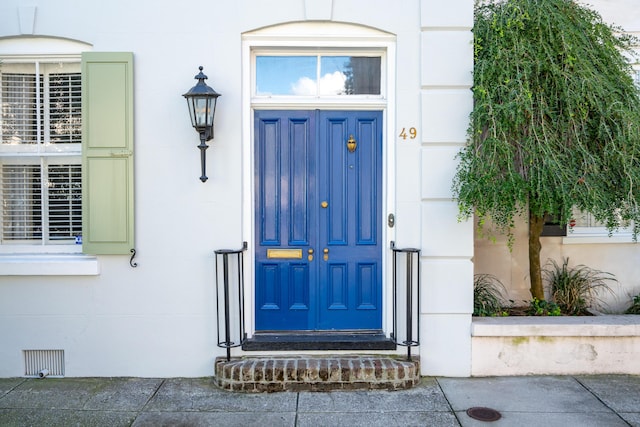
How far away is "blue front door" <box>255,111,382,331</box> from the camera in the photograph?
18.6ft

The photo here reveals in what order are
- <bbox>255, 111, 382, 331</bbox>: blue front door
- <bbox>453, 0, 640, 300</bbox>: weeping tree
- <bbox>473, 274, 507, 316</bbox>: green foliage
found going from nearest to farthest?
<bbox>453, 0, 640, 300</bbox>: weeping tree
<bbox>255, 111, 382, 331</bbox>: blue front door
<bbox>473, 274, 507, 316</bbox>: green foliage

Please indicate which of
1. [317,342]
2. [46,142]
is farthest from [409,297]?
[46,142]

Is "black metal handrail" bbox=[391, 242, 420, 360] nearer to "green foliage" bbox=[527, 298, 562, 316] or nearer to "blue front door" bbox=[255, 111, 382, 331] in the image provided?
"blue front door" bbox=[255, 111, 382, 331]

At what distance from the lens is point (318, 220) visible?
18.7ft

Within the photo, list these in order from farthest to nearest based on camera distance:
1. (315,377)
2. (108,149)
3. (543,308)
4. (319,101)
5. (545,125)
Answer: (543,308) < (319,101) < (108,149) < (545,125) < (315,377)

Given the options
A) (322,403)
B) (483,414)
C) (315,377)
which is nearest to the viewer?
(483,414)

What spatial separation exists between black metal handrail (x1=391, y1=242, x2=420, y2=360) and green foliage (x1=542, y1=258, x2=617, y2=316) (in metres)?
1.89

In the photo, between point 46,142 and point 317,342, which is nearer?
point 317,342

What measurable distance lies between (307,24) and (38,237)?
3.37 meters

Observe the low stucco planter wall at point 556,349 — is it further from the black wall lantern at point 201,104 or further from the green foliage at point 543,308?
the black wall lantern at point 201,104

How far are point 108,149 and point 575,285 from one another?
5.10m

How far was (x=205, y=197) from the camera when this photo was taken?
5480 mm

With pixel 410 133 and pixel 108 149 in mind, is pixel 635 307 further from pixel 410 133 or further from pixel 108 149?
pixel 108 149

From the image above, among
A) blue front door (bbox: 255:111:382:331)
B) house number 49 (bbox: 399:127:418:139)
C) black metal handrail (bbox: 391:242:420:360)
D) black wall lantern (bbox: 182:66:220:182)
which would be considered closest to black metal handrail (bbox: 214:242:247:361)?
blue front door (bbox: 255:111:382:331)
